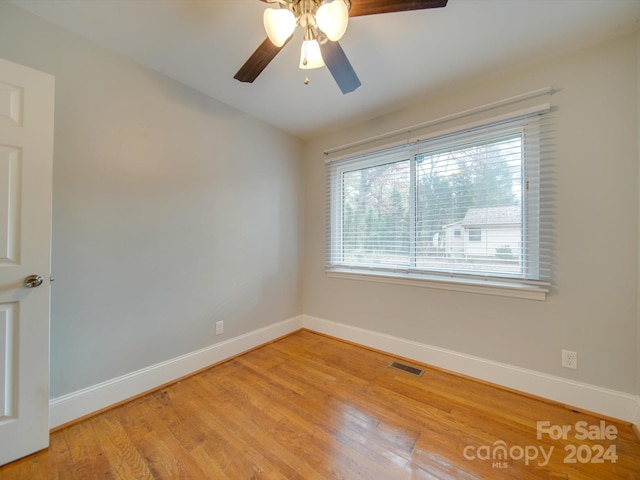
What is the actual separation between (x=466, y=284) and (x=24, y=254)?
2.91 meters

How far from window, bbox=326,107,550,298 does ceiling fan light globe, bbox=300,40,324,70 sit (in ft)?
4.48

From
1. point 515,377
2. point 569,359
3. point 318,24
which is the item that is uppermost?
point 318,24

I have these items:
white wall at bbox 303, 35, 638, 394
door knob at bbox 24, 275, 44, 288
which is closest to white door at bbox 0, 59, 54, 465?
door knob at bbox 24, 275, 44, 288

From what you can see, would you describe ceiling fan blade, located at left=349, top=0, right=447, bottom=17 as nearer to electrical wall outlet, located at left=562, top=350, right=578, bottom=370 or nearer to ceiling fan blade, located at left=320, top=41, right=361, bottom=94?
ceiling fan blade, located at left=320, top=41, right=361, bottom=94

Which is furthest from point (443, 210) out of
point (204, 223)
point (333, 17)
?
point (204, 223)

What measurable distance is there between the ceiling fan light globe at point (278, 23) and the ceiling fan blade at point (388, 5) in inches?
11.6

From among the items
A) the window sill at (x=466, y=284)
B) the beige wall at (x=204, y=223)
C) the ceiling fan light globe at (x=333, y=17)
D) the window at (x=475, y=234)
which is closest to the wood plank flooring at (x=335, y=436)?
the beige wall at (x=204, y=223)

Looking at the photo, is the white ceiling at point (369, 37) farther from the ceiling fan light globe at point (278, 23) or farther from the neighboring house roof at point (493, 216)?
the neighboring house roof at point (493, 216)

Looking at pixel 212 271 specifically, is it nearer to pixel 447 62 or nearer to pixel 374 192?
pixel 374 192

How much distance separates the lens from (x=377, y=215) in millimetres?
2701

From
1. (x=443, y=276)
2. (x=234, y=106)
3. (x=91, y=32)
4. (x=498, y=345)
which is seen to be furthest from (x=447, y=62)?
(x=91, y=32)

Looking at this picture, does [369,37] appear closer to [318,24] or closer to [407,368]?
[318,24]

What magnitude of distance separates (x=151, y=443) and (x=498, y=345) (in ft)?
8.01

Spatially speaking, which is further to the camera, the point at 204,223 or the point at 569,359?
the point at 204,223
